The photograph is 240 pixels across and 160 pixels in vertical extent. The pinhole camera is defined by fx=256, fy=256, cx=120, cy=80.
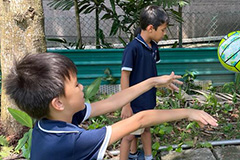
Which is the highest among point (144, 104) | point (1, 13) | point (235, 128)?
point (1, 13)

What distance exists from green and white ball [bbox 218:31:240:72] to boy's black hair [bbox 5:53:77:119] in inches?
89.8

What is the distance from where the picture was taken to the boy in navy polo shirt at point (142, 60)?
90.1 inches

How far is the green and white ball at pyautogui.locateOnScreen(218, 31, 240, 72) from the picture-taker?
286 centimetres

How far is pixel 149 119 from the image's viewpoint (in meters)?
1.31

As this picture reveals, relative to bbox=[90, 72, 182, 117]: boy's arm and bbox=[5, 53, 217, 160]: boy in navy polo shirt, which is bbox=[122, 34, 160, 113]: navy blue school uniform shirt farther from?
bbox=[5, 53, 217, 160]: boy in navy polo shirt

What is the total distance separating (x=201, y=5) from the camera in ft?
23.3

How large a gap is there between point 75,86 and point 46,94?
150 millimetres

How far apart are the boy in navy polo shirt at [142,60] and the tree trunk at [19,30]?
1127mm

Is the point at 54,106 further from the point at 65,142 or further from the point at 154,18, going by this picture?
the point at 154,18

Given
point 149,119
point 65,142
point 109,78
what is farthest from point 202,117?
point 109,78

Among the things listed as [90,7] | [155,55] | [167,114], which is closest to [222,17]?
[90,7]

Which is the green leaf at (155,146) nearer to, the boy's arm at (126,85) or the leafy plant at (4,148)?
the boy's arm at (126,85)

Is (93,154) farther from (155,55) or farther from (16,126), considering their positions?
(16,126)

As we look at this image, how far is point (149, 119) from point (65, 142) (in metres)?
0.44
